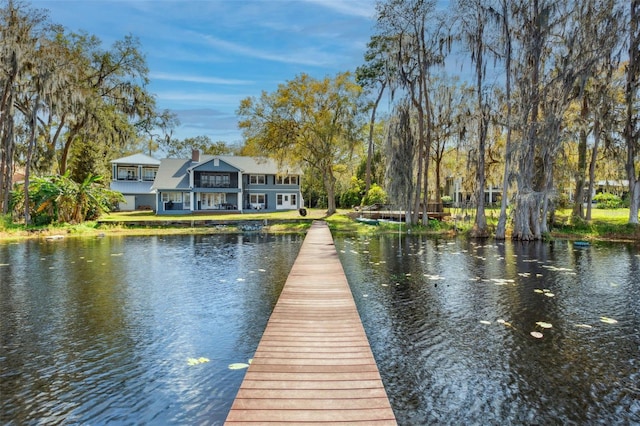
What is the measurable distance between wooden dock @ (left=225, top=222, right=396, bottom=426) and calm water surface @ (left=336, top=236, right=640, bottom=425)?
475 millimetres

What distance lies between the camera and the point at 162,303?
8195mm

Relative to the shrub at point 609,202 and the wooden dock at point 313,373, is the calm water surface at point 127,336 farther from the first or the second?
the shrub at point 609,202

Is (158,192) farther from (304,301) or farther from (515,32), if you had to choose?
(304,301)

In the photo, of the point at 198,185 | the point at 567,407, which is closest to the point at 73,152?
the point at 198,185

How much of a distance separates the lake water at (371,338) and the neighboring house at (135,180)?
103 ft

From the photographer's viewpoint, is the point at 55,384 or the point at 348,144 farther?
the point at 348,144

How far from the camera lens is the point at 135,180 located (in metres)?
42.9

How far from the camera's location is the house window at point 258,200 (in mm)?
41719

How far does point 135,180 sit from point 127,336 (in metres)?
40.7

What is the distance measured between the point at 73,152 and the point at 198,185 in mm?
12688

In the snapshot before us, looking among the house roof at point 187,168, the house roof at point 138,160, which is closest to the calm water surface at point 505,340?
the house roof at point 187,168

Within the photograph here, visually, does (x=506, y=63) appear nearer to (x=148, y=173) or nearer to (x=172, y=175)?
(x=172, y=175)

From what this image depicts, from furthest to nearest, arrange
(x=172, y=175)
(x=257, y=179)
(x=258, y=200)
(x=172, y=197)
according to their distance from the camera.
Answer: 1. (x=258, y=200)
2. (x=257, y=179)
3. (x=172, y=175)
4. (x=172, y=197)

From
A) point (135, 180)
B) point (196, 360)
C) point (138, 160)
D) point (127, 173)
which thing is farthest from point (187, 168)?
point (196, 360)
